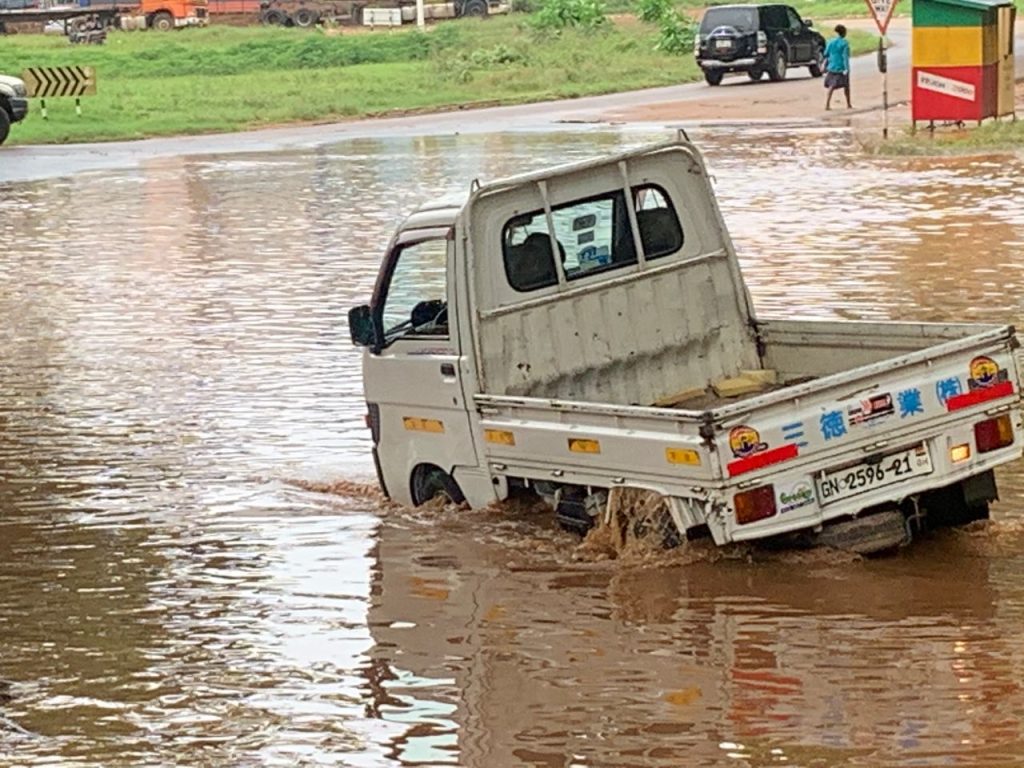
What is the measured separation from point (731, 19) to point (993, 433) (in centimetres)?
4058

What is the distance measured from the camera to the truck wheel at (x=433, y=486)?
11.0 meters

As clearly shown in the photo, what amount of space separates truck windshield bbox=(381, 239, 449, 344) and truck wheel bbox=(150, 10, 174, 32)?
76.3 meters

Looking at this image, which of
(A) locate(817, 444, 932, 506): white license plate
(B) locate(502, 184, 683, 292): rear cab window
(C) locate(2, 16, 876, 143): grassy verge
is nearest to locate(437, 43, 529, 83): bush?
(C) locate(2, 16, 876, 143): grassy verge

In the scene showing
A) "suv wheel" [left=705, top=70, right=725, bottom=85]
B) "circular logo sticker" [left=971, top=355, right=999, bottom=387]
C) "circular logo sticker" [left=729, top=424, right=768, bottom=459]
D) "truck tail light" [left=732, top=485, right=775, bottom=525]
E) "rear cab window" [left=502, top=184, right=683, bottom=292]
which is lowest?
"suv wheel" [left=705, top=70, right=725, bottom=85]

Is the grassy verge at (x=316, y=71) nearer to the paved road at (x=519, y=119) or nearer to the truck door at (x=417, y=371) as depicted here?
the paved road at (x=519, y=119)

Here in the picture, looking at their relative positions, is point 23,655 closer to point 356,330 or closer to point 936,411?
point 356,330

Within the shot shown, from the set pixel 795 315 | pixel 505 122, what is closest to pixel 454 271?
pixel 795 315

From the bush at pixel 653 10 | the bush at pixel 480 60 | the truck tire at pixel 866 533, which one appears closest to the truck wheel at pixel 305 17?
the bush at pixel 653 10

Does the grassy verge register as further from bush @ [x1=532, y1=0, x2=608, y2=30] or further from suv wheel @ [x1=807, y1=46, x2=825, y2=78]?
suv wheel @ [x1=807, y1=46, x2=825, y2=78]

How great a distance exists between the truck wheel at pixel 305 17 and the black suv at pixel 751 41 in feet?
124

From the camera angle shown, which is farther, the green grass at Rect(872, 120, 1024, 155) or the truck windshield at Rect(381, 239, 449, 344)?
the green grass at Rect(872, 120, 1024, 155)

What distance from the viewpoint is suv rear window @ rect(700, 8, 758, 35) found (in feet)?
161

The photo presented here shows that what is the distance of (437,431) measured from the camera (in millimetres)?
10867

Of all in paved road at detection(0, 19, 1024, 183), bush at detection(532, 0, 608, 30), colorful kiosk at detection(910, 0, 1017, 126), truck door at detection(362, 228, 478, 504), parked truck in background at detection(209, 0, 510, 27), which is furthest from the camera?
parked truck in background at detection(209, 0, 510, 27)
